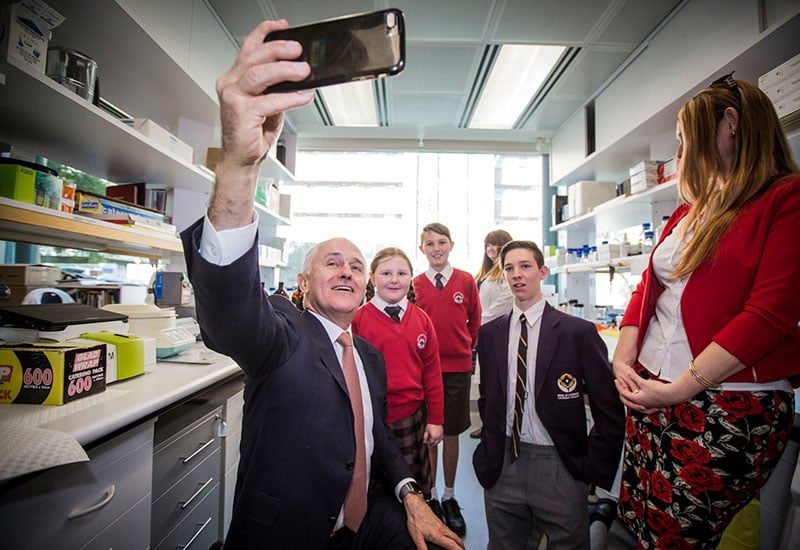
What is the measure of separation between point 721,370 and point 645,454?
312mm

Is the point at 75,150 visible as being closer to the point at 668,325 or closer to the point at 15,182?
the point at 15,182

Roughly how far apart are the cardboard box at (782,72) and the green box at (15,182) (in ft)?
9.47

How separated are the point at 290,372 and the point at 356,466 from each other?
34cm

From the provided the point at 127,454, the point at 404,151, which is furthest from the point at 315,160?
the point at 127,454

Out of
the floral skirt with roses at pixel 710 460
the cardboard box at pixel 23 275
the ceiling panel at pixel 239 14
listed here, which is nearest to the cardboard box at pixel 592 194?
the floral skirt with roses at pixel 710 460

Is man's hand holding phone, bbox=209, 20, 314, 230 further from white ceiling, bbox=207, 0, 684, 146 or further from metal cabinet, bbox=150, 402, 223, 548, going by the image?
white ceiling, bbox=207, 0, 684, 146

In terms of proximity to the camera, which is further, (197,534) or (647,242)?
(647,242)

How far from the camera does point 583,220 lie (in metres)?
3.23

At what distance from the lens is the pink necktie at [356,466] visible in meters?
0.93

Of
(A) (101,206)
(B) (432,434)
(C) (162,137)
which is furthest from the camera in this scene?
(C) (162,137)

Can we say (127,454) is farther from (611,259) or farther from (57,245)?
(611,259)

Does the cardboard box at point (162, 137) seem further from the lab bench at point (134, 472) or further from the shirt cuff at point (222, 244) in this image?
the shirt cuff at point (222, 244)

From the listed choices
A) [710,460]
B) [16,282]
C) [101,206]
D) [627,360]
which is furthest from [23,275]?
Answer: [710,460]

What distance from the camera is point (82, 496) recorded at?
776 mm
